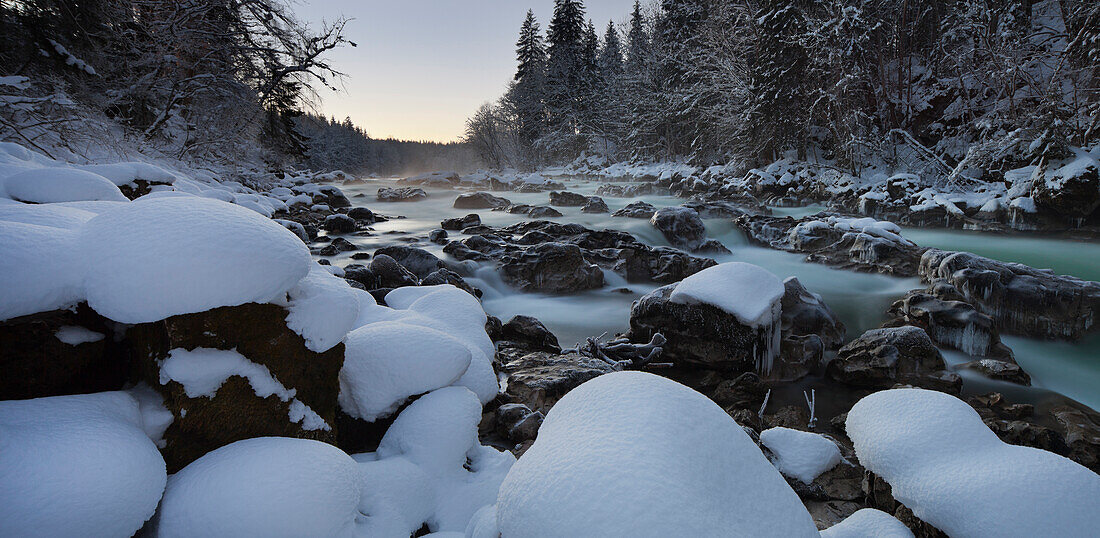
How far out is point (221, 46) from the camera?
1056 centimetres

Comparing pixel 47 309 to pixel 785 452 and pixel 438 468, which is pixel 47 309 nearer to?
pixel 438 468

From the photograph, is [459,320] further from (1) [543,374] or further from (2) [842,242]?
(2) [842,242]

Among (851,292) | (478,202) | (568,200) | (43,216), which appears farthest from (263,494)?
(478,202)

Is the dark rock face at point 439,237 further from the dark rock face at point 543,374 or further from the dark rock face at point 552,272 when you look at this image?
the dark rock face at point 543,374

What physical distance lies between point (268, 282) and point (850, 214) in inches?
681

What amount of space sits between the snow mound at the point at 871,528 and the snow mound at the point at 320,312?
2.48 metres

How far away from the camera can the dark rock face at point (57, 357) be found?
1642mm

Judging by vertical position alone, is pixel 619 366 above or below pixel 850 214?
below

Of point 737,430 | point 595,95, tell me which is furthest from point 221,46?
point 595,95

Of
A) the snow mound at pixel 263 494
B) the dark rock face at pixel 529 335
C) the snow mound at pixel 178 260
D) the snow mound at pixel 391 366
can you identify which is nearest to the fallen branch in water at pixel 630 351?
the dark rock face at pixel 529 335

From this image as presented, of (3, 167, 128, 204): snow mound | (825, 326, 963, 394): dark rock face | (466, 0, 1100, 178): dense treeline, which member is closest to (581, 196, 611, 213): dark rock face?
(466, 0, 1100, 178): dense treeline

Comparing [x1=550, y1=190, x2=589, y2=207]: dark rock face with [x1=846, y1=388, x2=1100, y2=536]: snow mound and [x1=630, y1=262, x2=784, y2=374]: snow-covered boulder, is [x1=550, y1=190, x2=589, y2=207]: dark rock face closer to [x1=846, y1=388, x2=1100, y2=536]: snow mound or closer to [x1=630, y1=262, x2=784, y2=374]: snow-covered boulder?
[x1=630, y1=262, x2=784, y2=374]: snow-covered boulder

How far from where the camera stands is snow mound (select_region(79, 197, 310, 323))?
1.75m

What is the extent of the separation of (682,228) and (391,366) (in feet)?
33.3
